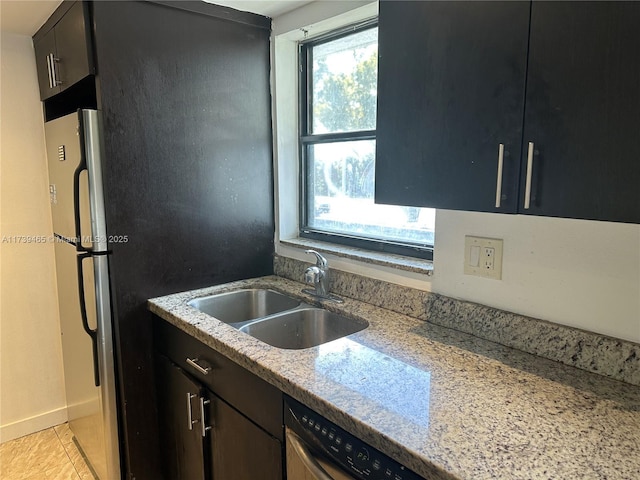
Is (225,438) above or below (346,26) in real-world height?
below

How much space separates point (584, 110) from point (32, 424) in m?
2.94

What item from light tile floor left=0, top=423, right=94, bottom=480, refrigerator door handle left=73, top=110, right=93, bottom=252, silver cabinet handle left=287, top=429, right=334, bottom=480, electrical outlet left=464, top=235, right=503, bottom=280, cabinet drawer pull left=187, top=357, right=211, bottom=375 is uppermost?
refrigerator door handle left=73, top=110, right=93, bottom=252

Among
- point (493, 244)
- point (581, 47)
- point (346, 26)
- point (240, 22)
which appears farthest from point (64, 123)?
point (581, 47)

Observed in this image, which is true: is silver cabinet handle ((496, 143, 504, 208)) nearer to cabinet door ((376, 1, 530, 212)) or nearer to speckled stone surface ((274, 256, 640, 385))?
cabinet door ((376, 1, 530, 212))

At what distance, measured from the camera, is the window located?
6.01 ft

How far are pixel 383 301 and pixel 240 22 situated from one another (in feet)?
4.44

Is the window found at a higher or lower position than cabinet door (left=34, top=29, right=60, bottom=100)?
lower

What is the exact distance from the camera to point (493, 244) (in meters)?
1.33

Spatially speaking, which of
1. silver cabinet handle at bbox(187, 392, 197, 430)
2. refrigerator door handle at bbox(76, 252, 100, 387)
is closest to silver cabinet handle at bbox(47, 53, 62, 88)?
refrigerator door handle at bbox(76, 252, 100, 387)

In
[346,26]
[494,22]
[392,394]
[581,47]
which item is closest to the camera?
[581,47]

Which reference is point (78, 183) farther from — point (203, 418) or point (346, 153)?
point (346, 153)

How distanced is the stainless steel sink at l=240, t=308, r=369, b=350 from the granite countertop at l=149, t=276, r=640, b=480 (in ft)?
0.68

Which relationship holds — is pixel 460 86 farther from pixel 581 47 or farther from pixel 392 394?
pixel 392 394

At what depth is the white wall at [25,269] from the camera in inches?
87.2
